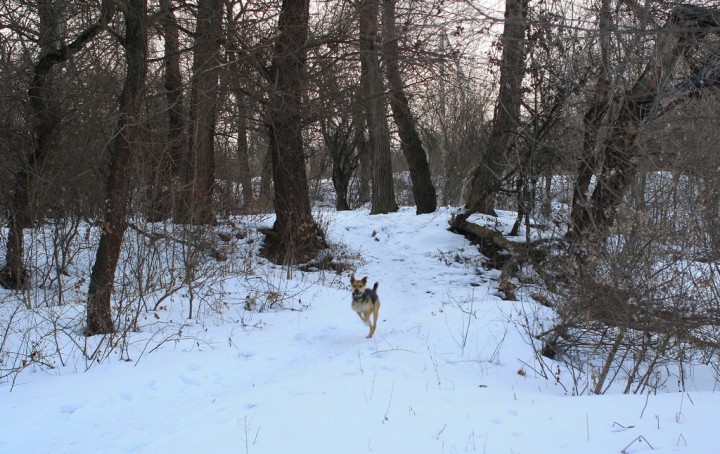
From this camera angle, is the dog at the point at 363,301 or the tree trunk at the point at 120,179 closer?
the tree trunk at the point at 120,179

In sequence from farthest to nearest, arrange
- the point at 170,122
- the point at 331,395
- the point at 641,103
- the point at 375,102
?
the point at 375,102 → the point at 170,122 → the point at 641,103 → the point at 331,395

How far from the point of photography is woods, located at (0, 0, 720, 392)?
19.3 ft

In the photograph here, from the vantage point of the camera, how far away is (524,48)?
1044cm

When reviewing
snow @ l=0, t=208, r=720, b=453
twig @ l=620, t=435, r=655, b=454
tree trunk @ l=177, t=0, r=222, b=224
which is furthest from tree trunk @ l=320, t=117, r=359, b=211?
twig @ l=620, t=435, r=655, b=454

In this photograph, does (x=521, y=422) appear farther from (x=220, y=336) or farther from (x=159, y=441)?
(x=220, y=336)

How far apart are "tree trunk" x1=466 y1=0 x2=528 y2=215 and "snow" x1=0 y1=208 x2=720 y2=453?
4.69m

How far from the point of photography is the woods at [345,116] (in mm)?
5895

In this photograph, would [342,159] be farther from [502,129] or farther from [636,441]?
[636,441]

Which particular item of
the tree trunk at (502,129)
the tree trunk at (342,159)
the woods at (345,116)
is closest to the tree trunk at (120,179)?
the woods at (345,116)

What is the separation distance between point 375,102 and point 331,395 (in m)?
9.66

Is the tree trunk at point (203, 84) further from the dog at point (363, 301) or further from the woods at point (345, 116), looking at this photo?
the dog at point (363, 301)

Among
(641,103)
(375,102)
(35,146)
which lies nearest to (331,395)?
(641,103)

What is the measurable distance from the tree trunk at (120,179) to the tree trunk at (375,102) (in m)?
3.86

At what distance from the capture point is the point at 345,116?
1203cm
